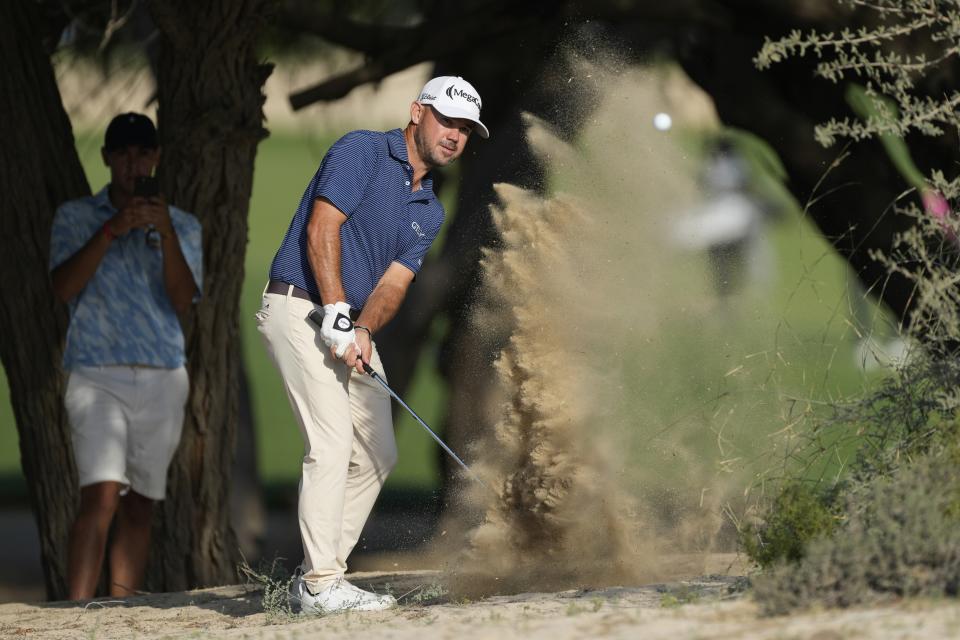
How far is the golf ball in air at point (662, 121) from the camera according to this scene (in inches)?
337

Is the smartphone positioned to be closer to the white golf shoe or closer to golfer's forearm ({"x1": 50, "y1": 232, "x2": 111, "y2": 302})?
golfer's forearm ({"x1": 50, "y1": 232, "x2": 111, "y2": 302})

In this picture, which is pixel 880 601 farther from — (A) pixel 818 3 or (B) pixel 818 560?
(A) pixel 818 3

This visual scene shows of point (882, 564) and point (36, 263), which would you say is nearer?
point (882, 564)

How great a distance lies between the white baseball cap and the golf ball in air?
9.09 ft

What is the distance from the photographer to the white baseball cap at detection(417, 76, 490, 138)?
233 inches

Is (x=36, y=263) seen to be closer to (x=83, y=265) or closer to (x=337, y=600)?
(x=83, y=265)

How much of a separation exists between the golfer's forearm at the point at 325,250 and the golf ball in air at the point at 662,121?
3.29 metres

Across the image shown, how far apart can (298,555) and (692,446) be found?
6.30 meters

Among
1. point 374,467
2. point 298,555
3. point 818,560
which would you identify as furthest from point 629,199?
point 298,555

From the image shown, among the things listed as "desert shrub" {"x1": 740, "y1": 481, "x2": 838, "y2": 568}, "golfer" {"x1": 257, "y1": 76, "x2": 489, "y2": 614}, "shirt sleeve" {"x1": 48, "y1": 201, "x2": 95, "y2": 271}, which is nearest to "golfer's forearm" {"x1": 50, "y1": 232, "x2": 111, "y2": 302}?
"shirt sleeve" {"x1": 48, "y1": 201, "x2": 95, "y2": 271}

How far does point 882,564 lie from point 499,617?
1246 mm

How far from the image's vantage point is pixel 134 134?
722cm

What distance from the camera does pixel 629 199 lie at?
8102 millimetres

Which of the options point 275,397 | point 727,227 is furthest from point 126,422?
point 275,397
